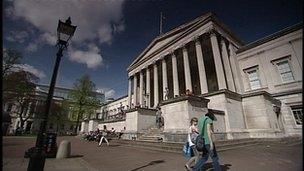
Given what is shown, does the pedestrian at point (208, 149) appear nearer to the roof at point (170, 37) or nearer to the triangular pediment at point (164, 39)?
the roof at point (170, 37)

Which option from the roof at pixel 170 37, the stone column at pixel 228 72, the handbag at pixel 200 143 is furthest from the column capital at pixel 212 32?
the handbag at pixel 200 143

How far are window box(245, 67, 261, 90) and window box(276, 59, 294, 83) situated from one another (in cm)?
244

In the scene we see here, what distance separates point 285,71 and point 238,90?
5.33m

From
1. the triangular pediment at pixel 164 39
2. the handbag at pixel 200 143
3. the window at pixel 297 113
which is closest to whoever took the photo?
the handbag at pixel 200 143

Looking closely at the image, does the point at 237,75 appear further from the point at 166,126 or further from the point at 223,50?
the point at 166,126

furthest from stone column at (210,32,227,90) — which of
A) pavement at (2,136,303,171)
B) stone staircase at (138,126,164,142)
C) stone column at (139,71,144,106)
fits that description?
stone column at (139,71,144,106)

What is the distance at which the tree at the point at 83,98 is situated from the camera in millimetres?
39375

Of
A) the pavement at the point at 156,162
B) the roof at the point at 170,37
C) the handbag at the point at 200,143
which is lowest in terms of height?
the pavement at the point at 156,162

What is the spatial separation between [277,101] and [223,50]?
27.0 ft

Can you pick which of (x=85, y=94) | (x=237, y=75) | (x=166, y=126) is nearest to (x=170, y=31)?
(x=237, y=75)

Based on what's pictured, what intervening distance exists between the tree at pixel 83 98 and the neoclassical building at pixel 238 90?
64.3 feet

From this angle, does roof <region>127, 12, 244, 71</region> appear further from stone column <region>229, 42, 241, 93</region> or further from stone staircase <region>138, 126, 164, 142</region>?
stone staircase <region>138, 126, 164, 142</region>

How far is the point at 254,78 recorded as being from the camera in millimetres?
21859

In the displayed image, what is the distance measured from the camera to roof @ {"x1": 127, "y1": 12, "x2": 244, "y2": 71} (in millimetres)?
22594
